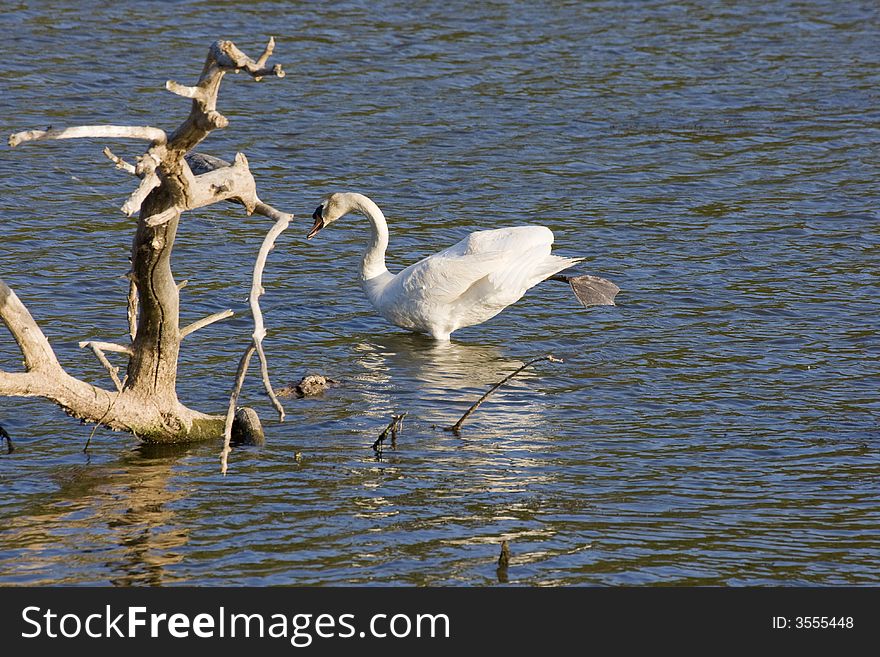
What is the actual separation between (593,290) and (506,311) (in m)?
0.94

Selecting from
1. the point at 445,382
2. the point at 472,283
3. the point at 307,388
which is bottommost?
the point at 445,382

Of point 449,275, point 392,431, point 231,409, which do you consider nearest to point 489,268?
point 449,275

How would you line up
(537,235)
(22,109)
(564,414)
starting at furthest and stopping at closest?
(22,109) → (537,235) → (564,414)

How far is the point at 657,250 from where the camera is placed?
1329 centimetres

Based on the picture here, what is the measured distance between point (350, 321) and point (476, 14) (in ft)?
31.9

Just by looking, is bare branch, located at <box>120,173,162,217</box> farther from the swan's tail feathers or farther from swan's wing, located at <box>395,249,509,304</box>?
the swan's tail feathers

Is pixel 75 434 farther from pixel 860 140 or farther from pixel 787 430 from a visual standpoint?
pixel 860 140

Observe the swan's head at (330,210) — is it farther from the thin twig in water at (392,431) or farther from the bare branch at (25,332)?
the bare branch at (25,332)

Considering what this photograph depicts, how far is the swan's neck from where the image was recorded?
12008 millimetres

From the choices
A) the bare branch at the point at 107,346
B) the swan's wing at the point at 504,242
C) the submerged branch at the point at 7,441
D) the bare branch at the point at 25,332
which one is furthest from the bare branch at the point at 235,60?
the swan's wing at the point at 504,242

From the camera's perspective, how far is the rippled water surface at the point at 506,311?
757 centimetres

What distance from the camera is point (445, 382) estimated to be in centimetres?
1052

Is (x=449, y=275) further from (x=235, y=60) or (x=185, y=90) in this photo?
(x=185, y=90)
